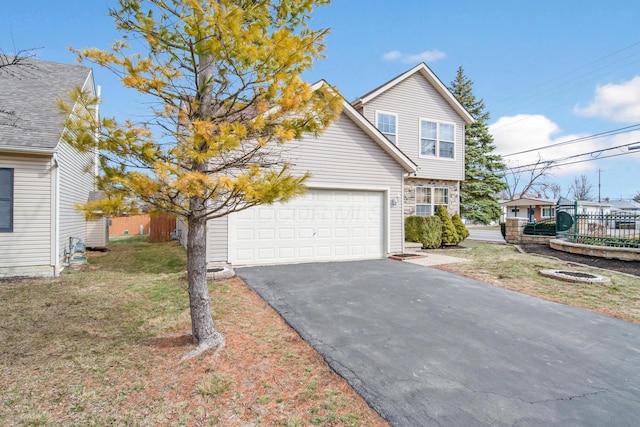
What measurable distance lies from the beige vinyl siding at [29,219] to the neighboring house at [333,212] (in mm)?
4032

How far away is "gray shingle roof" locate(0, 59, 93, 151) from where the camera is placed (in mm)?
7770

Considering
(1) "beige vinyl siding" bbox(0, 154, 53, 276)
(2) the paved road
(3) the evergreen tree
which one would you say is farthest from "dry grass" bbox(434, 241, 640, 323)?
(3) the evergreen tree

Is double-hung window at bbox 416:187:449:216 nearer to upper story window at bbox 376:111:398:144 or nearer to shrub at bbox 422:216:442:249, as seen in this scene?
shrub at bbox 422:216:442:249

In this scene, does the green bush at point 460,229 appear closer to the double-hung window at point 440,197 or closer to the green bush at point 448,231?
the green bush at point 448,231

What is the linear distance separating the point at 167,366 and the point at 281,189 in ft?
7.52

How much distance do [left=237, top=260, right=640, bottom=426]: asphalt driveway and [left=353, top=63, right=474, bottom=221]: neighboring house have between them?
898 centimetres

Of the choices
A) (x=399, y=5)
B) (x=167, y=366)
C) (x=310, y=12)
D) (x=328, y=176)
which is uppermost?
(x=399, y=5)

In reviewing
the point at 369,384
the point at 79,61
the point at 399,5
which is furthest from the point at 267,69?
the point at 399,5

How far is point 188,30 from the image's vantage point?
3.20m

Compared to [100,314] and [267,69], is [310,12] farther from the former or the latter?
[100,314]

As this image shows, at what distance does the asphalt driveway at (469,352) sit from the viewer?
2.80m

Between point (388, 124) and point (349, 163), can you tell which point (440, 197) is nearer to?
point (388, 124)

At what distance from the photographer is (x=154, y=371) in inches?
135

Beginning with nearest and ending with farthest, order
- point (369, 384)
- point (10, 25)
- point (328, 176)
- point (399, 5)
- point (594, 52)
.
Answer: point (369, 384)
point (10, 25)
point (328, 176)
point (399, 5)
point (594, 52)
